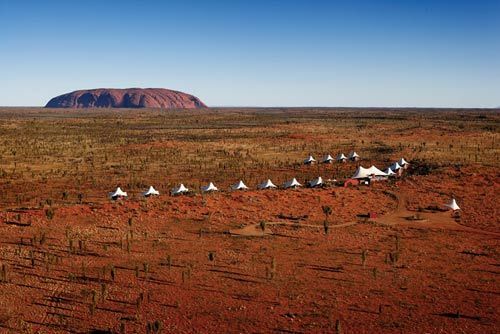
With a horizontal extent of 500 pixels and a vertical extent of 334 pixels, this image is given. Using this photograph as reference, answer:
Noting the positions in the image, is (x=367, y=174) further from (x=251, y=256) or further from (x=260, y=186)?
(x=251, y=256)

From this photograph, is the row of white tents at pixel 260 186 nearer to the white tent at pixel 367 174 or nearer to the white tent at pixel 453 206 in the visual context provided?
the white tent at pixel 367 174

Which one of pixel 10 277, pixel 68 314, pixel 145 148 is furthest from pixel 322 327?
pixel 145 148

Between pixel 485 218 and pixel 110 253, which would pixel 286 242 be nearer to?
pixel 110 253

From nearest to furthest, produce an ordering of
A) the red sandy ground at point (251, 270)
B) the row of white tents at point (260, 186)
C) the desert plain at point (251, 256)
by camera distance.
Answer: the red sandy ground at point (251, 270) → the desert plain at point (251, 256) → the row of white tents at point (260, 186)

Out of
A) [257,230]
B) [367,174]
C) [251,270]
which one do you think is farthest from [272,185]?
[251,270]

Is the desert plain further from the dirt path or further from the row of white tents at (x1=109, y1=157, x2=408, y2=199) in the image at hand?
the row of white tents at (x1=109, y1=157, x2=408, y2=199)

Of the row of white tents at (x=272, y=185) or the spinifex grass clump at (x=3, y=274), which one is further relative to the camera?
the row of white tents at (x=272, y=185)

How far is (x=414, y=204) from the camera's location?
36562 mm

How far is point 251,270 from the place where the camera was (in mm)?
22469

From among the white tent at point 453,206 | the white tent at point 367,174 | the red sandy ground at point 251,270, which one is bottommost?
the red sandy ground at point 251,270

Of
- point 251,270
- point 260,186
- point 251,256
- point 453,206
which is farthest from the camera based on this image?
point 260,186

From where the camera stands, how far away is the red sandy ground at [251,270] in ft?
56.9

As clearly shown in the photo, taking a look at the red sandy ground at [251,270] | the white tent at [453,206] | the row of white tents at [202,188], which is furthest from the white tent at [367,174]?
the white tent at [453,206]

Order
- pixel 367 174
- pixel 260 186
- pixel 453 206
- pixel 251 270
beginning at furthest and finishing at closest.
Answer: pixel 367 174 < pixel 260 186 < pixel 453 206 < pixel 251 270
